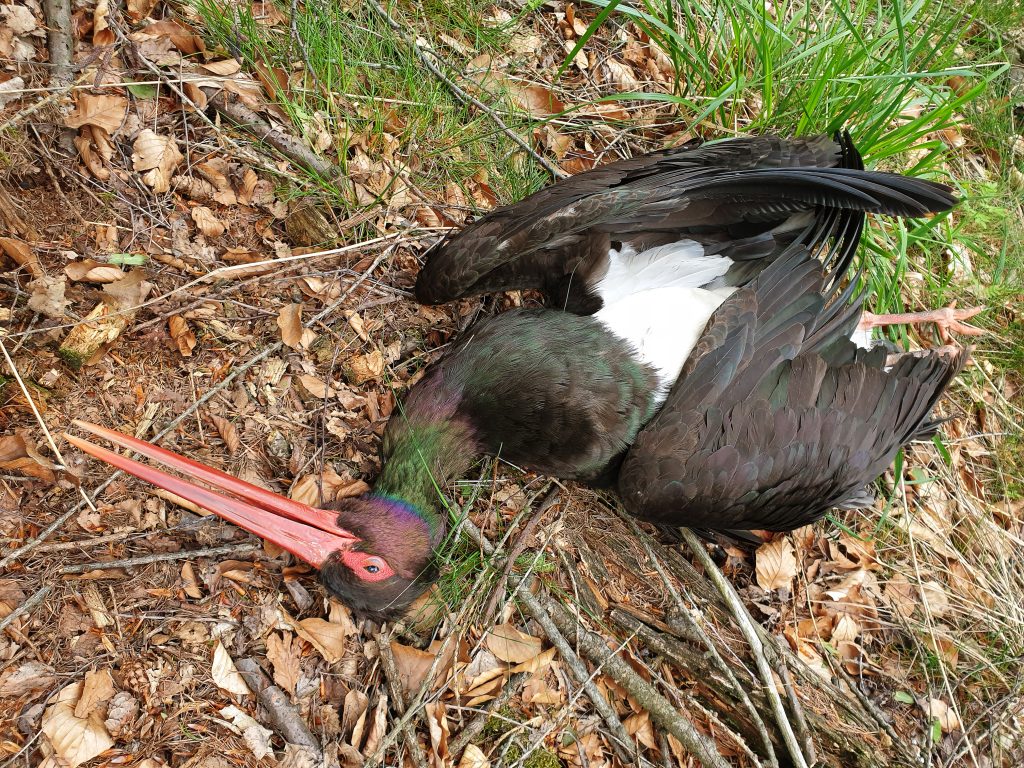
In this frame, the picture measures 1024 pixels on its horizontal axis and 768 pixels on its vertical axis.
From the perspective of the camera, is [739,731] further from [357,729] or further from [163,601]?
[163,601]

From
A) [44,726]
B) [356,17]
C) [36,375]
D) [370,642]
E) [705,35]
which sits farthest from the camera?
[705,35]

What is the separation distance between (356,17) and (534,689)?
9.44 ft

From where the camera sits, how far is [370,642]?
2604 mm

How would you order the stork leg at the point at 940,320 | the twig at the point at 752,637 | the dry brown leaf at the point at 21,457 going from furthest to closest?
the stork leg at the point at 940,320 < the twig at the point at 752,637 < the dry brown leaf at the point at 21,457

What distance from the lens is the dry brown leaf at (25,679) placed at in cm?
214

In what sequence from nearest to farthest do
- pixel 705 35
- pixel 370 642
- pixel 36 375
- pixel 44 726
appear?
pixel 44 726, pixel 36 375, pixel 370 642, pixel 705 35

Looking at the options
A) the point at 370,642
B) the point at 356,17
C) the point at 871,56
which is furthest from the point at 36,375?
the point at 871,56

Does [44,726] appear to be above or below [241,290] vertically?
below

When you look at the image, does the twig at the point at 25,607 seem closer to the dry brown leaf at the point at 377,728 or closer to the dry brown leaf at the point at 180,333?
the dry brown leaf at the point at 180,333

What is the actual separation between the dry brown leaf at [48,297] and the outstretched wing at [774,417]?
6.59 feet

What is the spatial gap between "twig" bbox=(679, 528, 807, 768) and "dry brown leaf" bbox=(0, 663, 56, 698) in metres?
2.32

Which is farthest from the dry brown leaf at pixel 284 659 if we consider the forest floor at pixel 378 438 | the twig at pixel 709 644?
the twig at pixel 709 644

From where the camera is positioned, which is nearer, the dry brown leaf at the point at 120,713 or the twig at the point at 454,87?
the dry brown leaf at the point at 120,713

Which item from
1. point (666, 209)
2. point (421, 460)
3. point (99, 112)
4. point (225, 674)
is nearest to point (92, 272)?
point (99, 112)
